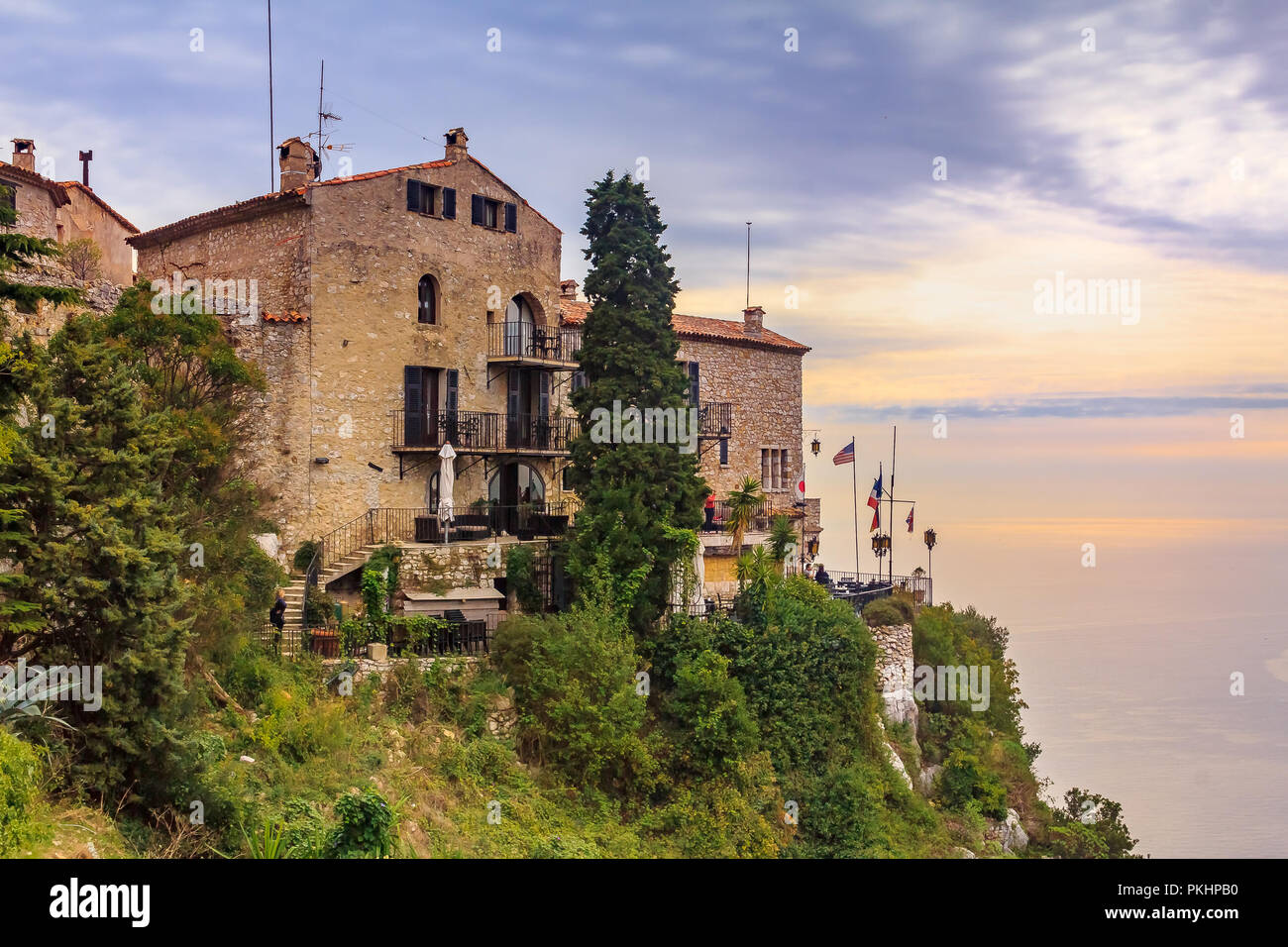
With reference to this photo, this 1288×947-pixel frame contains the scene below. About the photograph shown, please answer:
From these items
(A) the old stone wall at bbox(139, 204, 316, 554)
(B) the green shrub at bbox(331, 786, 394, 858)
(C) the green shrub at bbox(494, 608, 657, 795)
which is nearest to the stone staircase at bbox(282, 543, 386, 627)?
(A) the old stone wall at bbox(139, 204, 316, 554)

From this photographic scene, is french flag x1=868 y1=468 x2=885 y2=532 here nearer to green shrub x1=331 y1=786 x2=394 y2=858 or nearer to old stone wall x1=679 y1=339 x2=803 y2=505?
old stone wall x1=679 y1=339 x2=803 y2=505

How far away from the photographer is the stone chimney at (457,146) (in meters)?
31.7

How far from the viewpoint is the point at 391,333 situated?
30203mm

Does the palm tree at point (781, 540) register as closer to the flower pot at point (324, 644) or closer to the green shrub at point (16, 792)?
the flower pot at point (324, 644)

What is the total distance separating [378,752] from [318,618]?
529 cm

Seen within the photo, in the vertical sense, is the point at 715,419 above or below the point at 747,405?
below

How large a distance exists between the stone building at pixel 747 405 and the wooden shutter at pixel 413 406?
21.9ft

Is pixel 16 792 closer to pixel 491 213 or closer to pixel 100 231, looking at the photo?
pixel 491 213

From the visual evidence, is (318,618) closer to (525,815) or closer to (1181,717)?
A: (525,815)

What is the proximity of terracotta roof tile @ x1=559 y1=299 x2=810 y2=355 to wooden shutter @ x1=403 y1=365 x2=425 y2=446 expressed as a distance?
244 inches

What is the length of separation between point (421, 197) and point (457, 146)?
2.10 m

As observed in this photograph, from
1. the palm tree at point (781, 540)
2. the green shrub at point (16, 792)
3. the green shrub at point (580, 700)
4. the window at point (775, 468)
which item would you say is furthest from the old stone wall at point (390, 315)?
the green shrub at point (16, 792)

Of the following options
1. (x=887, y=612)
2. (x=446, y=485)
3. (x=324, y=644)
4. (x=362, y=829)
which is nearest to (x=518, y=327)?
(x=446, y=485)
